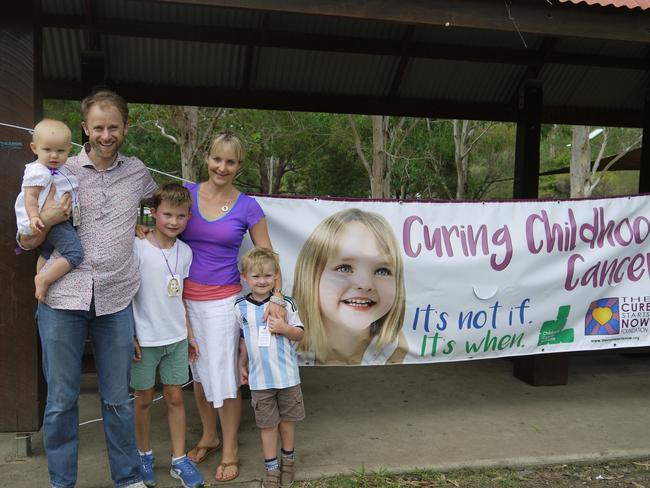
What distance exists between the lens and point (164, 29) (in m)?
4.78

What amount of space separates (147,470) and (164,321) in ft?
2.83

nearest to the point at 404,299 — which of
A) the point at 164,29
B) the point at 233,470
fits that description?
the point at 233,470

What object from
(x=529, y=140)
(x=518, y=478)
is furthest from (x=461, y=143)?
(x=518, y=478)

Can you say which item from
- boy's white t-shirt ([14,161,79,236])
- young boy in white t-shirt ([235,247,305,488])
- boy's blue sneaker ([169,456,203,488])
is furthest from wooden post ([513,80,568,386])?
boy's white t-shirt ([14,161,79,236])

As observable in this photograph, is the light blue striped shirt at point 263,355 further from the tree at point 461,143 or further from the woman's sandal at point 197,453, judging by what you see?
the tree at point 461,143

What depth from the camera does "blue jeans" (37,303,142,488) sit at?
2.74 m

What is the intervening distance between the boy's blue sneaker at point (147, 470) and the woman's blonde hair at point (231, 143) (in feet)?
5.68

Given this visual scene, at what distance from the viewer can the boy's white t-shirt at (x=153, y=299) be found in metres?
3.03

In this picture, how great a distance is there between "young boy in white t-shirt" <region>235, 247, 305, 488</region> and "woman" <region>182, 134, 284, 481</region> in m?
0.09

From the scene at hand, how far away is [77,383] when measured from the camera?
2.80 metres

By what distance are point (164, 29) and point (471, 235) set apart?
3.02 meters

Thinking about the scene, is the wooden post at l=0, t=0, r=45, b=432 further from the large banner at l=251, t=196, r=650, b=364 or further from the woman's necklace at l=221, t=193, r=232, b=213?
the large banner at l=251, t=196, r=650, b=364

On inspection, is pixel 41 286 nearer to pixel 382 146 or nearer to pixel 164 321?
pixel 164 321

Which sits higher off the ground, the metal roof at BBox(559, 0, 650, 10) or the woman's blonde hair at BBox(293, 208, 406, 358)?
the metal roof at BBox(559, 0, 650, 10)
